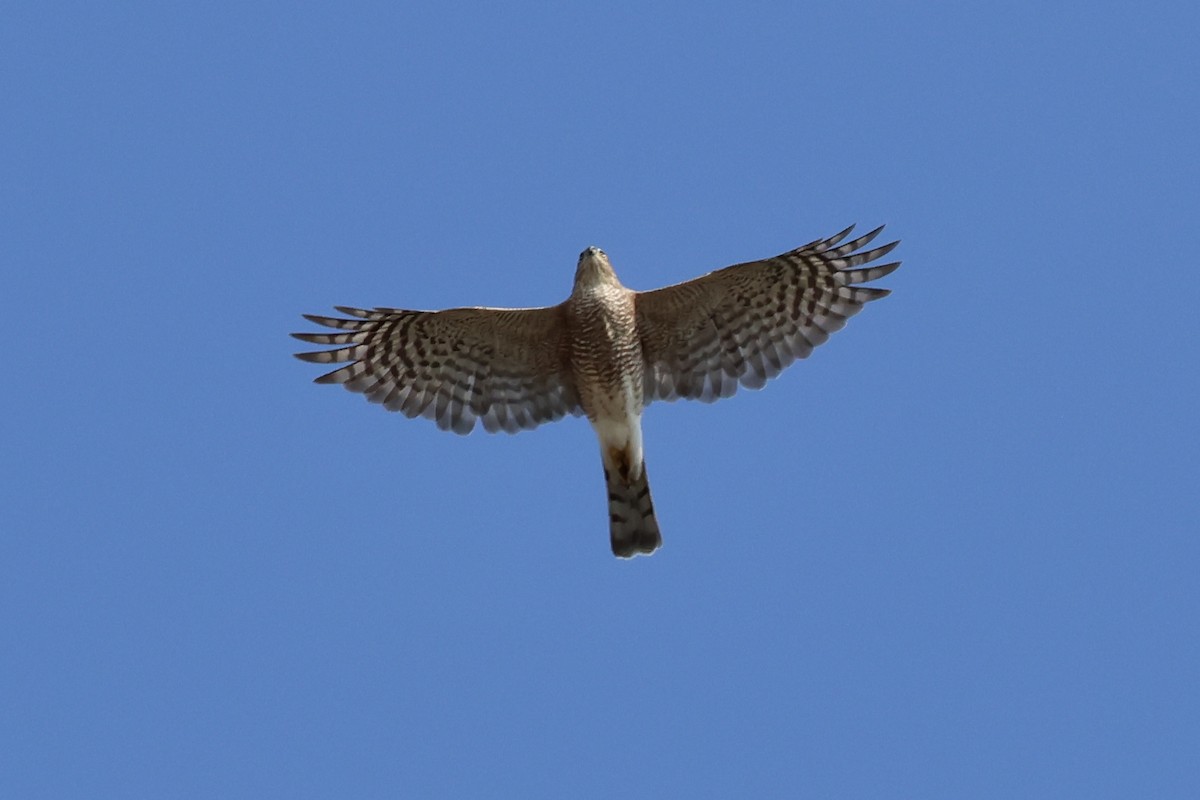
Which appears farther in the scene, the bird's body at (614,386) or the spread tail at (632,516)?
the spread tail at (632,516)

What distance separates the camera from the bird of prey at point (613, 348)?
1738cm

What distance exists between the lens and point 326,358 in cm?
1769

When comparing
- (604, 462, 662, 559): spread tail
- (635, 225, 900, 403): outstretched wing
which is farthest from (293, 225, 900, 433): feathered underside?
(604, 462, 662, 559): spread tail

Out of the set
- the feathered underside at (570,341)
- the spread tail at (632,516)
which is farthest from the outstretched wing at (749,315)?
the spread tail at (632,516)

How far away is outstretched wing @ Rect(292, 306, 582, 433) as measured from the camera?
17609 mm

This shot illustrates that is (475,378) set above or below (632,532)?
above

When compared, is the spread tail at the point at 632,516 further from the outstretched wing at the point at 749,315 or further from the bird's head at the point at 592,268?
the bird's head at the point at 592,268

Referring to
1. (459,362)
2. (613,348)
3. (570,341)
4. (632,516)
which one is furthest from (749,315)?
(459,362)

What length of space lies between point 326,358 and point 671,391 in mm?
2917

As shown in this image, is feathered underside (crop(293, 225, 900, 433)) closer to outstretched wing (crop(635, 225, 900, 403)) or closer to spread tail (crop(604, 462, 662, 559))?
outstretched wing (crop(635, 225, 900, 403))

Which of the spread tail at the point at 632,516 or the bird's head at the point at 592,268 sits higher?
the bird's head at the point at 592,268

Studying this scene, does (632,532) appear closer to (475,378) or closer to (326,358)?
(475,378)

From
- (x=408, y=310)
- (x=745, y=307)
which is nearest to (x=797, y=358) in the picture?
(x=745, y=307)

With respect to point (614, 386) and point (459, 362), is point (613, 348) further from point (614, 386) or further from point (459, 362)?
point (459, 362)
